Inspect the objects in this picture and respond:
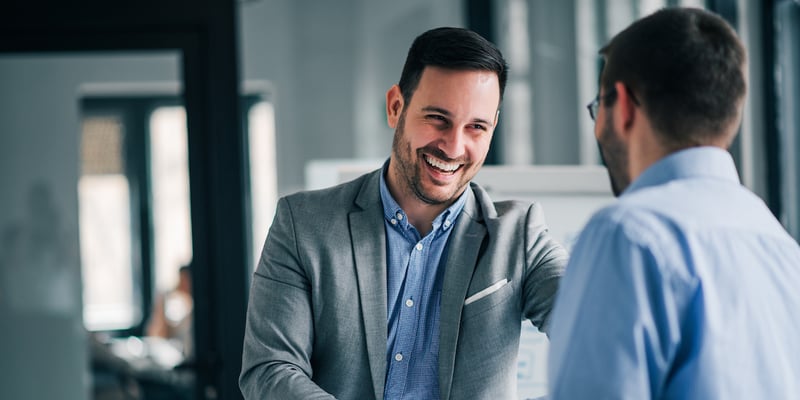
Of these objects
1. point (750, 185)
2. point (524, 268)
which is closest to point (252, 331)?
point (524, 268)

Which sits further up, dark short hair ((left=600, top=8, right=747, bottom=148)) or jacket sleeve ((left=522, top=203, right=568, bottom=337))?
dark short hair ((left=600, top=8, right=747, bottom=148))

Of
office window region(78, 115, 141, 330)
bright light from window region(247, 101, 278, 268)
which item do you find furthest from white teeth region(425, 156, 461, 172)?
bright light from window region(247, 101, 278, 268)

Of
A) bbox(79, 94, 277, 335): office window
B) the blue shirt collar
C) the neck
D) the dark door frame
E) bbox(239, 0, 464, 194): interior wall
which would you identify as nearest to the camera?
the neck

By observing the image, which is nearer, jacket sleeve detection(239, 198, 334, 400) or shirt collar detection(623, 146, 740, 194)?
shirt collar detection(623, 146, 740, 194)

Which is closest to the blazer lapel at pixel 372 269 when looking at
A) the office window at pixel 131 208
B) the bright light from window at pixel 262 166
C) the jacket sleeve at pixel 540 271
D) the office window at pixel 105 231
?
the jacket sleeve at pixel 540 271

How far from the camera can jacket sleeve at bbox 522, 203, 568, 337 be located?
4.73 ft

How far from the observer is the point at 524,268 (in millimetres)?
1487

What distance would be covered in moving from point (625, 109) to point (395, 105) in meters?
0.65

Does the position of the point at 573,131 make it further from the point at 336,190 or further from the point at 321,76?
the point at 336,190

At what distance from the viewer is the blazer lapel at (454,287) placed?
1.42 meters

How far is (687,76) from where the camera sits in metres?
0.96

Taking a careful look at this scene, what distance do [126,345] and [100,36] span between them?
1.07 metres

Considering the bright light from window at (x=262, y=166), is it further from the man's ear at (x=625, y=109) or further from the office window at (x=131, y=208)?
the man's ear at (x=625, y=109)

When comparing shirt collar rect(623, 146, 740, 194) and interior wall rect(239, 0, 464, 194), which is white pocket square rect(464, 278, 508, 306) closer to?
shirt collar rect(623, 146, 740, 194)
